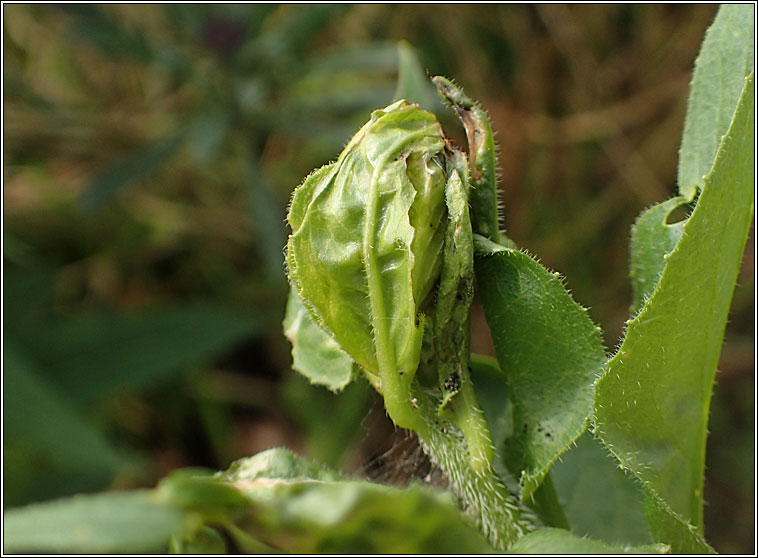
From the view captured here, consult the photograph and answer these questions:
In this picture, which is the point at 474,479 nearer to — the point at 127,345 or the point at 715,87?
the point at 715,87

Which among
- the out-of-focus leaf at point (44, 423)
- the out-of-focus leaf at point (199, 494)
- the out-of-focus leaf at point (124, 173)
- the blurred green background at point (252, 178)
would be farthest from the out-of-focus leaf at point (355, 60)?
the out-of-focus leaf at point (199, 494)

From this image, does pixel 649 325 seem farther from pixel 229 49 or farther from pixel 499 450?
pixel 229 49

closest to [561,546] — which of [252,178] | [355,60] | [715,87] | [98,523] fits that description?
[98,523]

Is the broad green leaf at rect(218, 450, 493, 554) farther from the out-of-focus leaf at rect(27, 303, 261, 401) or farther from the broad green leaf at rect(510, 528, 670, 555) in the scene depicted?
the out-of-focus leaf at rect(27, 303, 261, 401)

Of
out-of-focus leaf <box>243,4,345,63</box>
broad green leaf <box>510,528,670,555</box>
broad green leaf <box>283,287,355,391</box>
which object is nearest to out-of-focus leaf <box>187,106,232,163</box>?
out-of-focus leaf <box>243,4,345,63</box>

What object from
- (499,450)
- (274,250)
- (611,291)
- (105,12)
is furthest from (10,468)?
(611,291)
